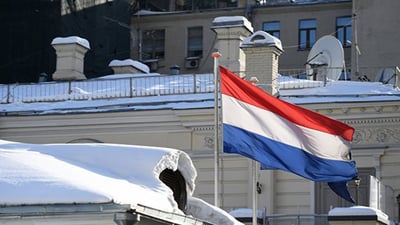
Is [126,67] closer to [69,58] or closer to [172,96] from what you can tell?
[69,58]

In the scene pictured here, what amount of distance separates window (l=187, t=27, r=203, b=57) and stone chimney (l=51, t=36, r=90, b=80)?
1514 cm

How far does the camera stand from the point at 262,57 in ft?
94.7

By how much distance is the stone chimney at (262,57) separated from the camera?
28641 millimetres

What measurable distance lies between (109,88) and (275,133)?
14.2m

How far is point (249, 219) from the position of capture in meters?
21.4

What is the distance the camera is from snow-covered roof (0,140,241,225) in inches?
470

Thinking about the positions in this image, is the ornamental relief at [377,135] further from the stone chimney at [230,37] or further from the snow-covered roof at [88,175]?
the snow-covered roof at [88,175]

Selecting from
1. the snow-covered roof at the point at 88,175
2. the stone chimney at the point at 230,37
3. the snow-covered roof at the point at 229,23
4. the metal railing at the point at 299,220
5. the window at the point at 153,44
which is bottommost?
the metal railing at the point at 299,220

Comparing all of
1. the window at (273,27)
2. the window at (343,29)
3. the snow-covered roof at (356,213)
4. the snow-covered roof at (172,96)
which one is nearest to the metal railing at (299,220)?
the snow-covered roof at (172,96)

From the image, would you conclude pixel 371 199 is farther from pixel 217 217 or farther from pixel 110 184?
pixel 110 184

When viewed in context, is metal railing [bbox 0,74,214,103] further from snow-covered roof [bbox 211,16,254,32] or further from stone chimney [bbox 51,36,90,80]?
snow-covered roof [bbox 211,16,254,32]

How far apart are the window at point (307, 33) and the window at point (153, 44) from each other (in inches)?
224

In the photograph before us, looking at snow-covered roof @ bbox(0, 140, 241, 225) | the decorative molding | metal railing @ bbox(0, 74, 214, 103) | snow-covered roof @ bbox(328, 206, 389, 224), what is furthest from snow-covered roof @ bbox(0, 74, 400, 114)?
snow-covered roof @ bbox(0, 140, 241, 225)

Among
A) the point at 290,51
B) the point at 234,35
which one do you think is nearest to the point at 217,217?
the point at 234,35
